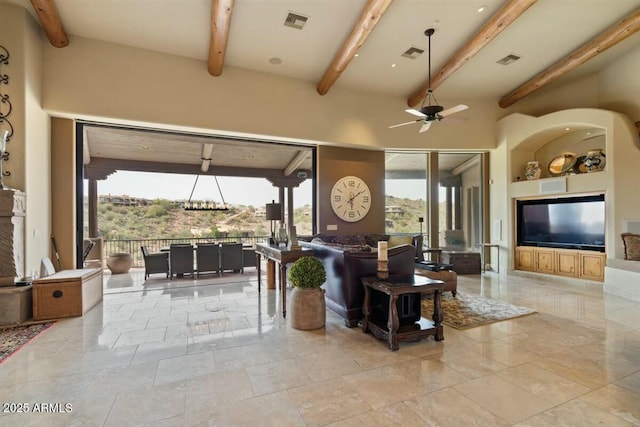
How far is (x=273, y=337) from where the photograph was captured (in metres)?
3.19

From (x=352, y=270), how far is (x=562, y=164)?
5.98 meters

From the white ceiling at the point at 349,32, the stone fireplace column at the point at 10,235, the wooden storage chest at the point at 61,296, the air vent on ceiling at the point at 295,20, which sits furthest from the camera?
the air vent on ceiling at the point at 295,20

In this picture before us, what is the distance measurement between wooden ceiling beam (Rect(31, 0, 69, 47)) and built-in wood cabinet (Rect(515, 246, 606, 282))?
9.29 metres

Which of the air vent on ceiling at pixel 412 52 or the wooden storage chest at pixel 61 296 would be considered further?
the air vent on ceiling at pixel 412 52

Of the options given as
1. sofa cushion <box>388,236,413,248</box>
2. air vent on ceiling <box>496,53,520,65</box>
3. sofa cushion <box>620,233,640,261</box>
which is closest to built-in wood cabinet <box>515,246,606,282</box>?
sofa cushion <box>620,233,640,261</box>

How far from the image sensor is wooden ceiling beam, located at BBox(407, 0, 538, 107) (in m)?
4.20

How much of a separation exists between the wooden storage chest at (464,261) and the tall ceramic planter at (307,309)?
4.47m

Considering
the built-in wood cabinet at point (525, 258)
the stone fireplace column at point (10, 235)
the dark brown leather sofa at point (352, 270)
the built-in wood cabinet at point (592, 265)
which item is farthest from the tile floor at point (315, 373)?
the built-in wood cabinet at point (525, 258)

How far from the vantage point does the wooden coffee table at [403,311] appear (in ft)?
9.55

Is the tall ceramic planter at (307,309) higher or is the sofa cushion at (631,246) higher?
the sofa cushion at (631,246)

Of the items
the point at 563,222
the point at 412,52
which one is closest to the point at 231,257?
the point at 412,52

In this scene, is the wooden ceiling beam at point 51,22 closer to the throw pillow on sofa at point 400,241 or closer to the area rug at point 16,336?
the area rug at point 16,336

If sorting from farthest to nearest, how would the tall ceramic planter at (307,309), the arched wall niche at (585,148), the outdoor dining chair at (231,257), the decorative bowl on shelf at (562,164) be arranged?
the outdoor dining chair at (231,257) → the decorative bowl on shelf at (562,164) → the arched wall niche at (585,148) → the tall ceramic planter at (307,309)

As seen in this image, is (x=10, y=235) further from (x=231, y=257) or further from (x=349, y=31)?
(x=349, y=31)
